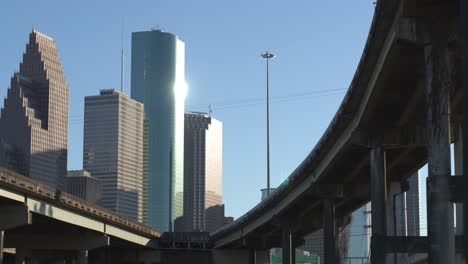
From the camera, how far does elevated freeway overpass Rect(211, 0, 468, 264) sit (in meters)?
26.1

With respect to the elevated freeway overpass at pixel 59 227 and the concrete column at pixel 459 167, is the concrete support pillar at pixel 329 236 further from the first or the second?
the concrete column at pixel 459 167

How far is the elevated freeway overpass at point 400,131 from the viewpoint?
26094 millimetres

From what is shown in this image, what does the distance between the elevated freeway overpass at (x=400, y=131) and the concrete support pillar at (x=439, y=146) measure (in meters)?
0.03

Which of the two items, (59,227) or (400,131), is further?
(59,227)

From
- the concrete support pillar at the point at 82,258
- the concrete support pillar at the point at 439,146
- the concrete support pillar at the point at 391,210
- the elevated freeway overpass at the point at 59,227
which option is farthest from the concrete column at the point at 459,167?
the concrete support pillar at the point at 82,258

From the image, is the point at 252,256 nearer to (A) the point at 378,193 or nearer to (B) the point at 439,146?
(A) the point at 378,193

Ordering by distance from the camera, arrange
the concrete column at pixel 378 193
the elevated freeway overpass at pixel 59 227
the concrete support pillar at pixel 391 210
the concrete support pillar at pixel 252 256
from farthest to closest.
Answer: the concrete support pillar at pixel 252 256
the elevated freeway overpass at pixel 59 227
the concrete support pillar at pixel 391 210
the concrete column at pixel 378 193

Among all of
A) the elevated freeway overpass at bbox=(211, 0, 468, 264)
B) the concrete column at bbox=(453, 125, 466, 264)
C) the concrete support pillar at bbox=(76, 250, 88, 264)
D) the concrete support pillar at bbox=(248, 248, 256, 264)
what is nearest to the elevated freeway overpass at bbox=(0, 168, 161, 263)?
the concrete support pillar at bbox=(76, 250, 88, 264)

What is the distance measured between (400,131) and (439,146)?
19470mm

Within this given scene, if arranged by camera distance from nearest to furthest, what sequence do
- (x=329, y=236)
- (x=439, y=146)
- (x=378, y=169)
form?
1. (x=439, y=146)
2. (x=378, y=169)
3. (x=329, y=236)

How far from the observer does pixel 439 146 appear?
26844mm

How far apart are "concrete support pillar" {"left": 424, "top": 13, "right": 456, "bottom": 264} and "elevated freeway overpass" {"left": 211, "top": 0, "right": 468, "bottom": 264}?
0.03m

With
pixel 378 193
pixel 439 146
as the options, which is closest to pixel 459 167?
pixel 378 193

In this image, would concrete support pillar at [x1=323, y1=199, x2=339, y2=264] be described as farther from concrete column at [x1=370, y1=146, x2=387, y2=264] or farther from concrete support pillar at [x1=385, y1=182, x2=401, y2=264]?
concrete column at [x1=370, y1=146, x2=387, y2=264]
